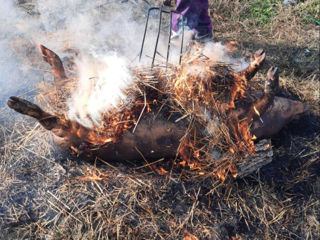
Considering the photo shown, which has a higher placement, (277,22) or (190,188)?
(277,22)

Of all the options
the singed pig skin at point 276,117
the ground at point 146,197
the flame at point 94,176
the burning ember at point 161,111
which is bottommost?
the ground at point 146,197

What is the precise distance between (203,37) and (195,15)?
0.40m

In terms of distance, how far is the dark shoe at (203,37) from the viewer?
5064 mm

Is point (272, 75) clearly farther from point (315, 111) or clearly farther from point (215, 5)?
point (215, 5)

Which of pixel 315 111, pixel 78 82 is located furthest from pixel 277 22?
pixel 78 82

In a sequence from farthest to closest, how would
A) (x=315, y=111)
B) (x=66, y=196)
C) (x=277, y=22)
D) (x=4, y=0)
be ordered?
(x=277, y=22) < (x=4, y=0) < (x=315, y=111) < (x=66, y=196)

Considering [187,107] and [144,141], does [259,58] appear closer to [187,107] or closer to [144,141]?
[187,107]

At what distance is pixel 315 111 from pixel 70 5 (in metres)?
4.61

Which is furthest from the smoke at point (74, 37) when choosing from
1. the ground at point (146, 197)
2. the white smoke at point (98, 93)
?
the ground at point (146, 197)

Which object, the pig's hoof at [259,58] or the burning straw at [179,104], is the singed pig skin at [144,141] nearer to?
the burning straw at [179,104]

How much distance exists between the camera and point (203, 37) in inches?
204

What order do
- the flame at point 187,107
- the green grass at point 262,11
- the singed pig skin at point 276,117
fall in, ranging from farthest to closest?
the green grass at point 262,11 → the singed pig skin at point 276,117 → the flame at point 187,107

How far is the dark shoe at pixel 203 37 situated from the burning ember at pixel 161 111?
2051 mm

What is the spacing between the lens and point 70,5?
216 inches
